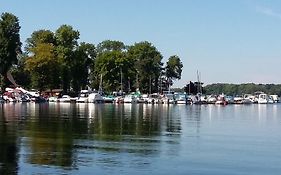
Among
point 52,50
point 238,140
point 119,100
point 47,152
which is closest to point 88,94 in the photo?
point 119,100

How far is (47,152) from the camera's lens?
28.5 meters

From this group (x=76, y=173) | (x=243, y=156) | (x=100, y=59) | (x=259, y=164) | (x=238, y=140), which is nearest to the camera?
(x=76, y=173)

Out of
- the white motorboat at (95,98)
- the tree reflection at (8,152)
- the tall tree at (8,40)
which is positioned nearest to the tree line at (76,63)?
the tall tree at (8,40)

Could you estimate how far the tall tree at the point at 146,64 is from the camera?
589ft

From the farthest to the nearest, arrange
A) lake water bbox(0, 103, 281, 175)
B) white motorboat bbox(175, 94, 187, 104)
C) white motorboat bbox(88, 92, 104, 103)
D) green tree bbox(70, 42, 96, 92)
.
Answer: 1. green tree bbox(70, 42, 96, 92)
2. white motorboat bbox(175, 94, 187, 104)
3. white motorboat bbox(88, 92, 104, 103)
4. lake water bbox(0, 103, 281, 175)

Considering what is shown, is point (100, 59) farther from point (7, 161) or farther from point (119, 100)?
point (7, 161)

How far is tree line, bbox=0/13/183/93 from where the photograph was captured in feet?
441

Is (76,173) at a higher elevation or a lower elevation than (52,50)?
lower

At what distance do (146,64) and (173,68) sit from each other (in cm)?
1677

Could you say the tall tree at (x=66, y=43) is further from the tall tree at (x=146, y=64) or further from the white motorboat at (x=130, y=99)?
the tall tree at (x=146, y=64)

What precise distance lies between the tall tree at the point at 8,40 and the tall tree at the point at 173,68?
2722 inches

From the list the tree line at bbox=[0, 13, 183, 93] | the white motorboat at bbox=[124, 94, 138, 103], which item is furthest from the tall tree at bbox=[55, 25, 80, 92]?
the white motorboat at bbox=[124, 94, 138, 103]

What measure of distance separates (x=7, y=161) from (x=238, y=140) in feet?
63.3

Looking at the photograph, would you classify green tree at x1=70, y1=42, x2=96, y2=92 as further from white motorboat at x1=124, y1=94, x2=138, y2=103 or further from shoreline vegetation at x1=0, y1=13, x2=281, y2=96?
white motorboat at x1=124, y1=94, x2=138, y2=103
